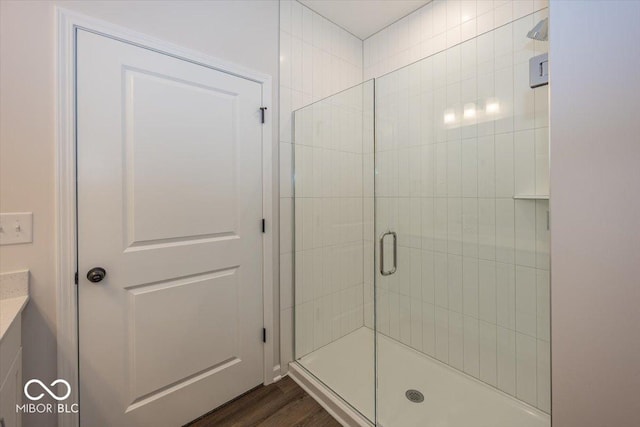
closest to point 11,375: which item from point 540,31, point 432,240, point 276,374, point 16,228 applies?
point 16,228

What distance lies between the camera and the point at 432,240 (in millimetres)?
1834

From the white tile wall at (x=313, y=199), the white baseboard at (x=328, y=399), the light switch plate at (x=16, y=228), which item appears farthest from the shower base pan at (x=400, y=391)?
the light switch plate at (x=16, y=228)

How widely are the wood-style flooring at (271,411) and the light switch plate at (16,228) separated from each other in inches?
48.4

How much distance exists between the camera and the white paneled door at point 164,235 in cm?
120

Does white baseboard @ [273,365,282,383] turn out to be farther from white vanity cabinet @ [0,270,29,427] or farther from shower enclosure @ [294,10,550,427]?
white vanity cabinet @ [0,270,29,427]

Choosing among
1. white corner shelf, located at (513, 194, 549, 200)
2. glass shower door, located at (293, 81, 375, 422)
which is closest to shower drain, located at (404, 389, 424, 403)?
glass shower door, located at (293, 81, 375, 422)

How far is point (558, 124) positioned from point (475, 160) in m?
1.42

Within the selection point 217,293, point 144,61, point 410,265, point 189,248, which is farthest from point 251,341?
point 144,61

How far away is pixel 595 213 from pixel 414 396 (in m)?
1.70

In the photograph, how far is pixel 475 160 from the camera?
5.29ft

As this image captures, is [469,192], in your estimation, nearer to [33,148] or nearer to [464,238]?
[464,238]

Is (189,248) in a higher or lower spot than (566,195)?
lower

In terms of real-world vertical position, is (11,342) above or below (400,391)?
above

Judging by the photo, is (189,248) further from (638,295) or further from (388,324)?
(638,295)
